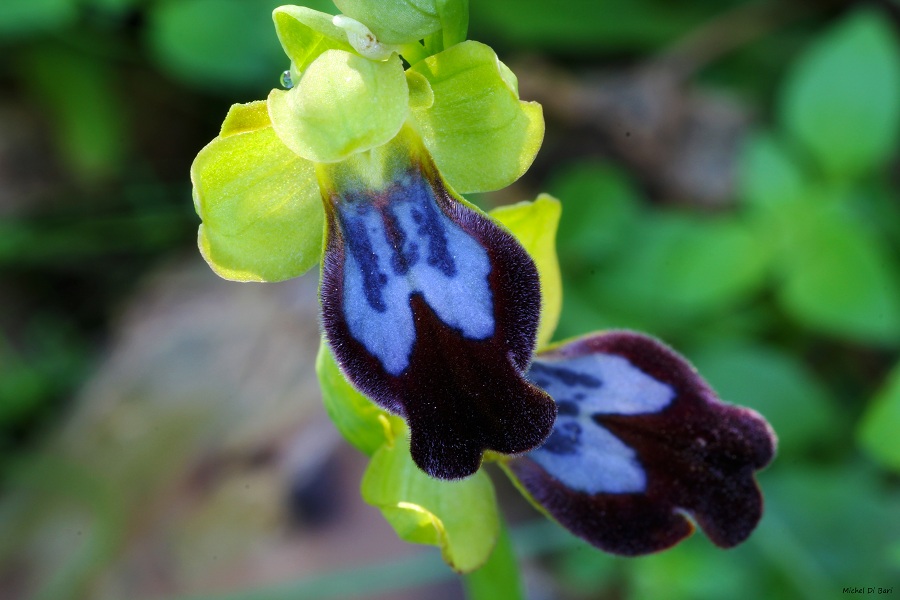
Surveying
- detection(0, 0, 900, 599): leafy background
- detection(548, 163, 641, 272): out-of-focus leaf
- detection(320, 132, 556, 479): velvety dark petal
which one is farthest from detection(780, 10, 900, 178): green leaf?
detection(320, 132, 556, 479): velvety dark petal

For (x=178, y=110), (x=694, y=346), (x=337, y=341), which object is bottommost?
(x=178, y=110)

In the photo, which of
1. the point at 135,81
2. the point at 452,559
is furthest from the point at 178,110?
the point at 452,559

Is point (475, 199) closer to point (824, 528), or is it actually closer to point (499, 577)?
point (824, 528)

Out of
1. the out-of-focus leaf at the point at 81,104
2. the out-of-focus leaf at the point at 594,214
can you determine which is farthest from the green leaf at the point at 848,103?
the out-of-focus leaf at the point at 81,104

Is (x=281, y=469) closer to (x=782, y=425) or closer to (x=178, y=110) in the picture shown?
(x=782, y=425)

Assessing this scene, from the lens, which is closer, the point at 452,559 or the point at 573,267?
the point at 452,559

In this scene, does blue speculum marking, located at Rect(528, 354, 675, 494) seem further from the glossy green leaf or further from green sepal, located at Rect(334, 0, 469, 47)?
green sepal, located at Rect(334, 0, 469, 47)

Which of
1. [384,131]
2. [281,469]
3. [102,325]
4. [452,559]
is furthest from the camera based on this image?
[102,325]
